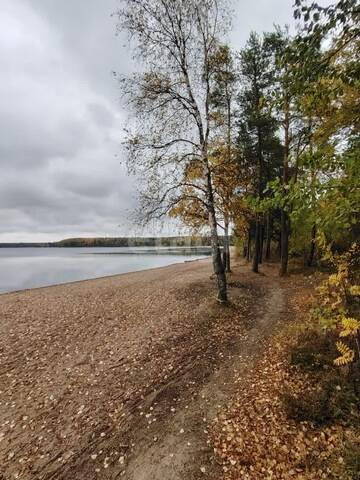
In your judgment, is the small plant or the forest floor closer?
the small plant

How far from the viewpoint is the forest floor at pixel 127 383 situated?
4.52m

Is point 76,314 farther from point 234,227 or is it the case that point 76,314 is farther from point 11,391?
point 234,227

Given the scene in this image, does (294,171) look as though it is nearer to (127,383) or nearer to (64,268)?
(127,383)

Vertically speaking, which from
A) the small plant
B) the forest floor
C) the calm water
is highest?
the small plant

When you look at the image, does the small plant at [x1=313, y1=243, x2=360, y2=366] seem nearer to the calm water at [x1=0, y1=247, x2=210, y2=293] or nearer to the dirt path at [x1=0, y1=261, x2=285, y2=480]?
the dirt path at [x1=0, y1=261, x2=285, y2=480]

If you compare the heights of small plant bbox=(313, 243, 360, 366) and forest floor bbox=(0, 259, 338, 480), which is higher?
small plant bbox=(313, 243, 360, 366)

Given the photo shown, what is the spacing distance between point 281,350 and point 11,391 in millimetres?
6956

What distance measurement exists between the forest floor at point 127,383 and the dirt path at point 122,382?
0.02 m

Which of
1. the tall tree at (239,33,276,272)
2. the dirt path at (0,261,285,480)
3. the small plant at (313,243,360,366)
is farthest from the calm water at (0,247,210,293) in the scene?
the small plant at (313,243,360,366)

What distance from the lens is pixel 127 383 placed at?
259 inches

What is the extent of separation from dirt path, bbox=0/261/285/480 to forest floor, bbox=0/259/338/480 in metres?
0.02

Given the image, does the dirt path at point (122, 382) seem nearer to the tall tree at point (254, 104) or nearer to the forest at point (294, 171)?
the forest at point (294, 171)

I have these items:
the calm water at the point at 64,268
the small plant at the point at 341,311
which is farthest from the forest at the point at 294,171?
the calm water at the point at 64,268

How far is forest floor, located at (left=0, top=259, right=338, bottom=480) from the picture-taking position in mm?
4523
